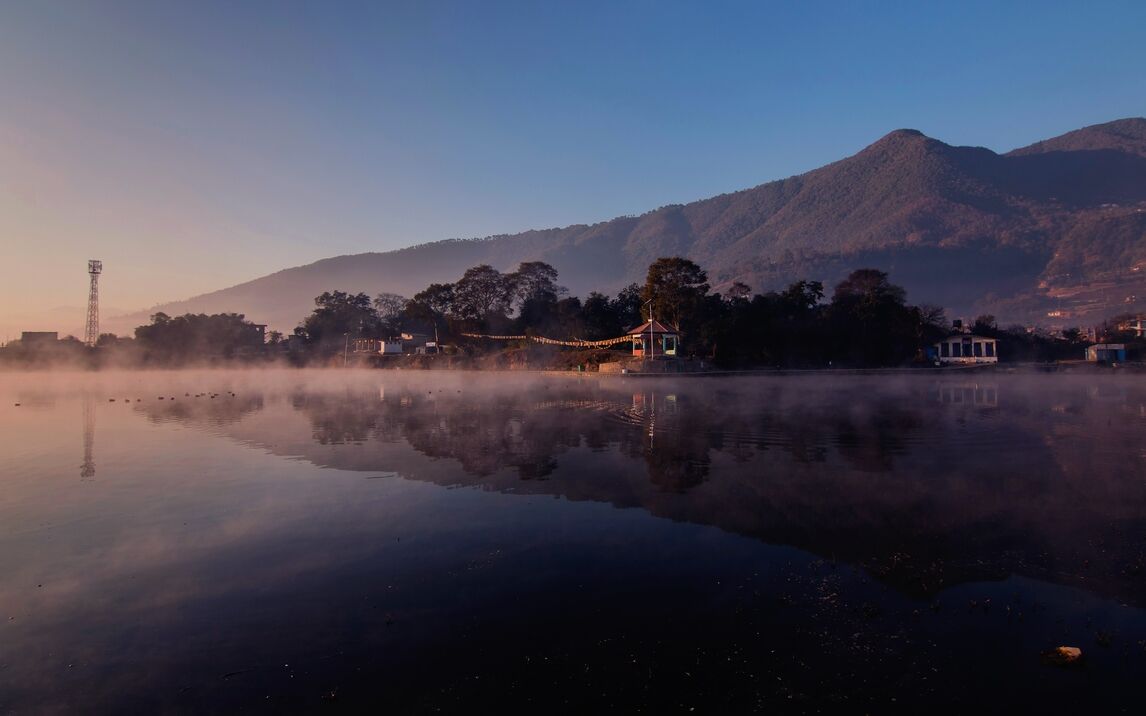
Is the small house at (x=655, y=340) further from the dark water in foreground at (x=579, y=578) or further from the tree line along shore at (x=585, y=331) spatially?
the dark water in foreground at (x=579, y=578)

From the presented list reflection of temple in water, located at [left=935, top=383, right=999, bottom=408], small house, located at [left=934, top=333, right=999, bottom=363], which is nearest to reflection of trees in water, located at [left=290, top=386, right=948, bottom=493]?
reflection of temple in water, located at [left=935, top=383, right=999, bottom=408]

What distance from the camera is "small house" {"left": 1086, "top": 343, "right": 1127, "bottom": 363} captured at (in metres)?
71.7

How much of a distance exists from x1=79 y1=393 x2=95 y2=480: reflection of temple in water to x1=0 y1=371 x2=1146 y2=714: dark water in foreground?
31 centimetres

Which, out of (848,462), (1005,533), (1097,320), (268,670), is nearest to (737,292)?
(848,462)

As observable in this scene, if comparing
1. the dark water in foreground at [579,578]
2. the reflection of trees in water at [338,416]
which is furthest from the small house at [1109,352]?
the reflection of trees in water at [338,416]

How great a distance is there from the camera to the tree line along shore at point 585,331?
227 ft

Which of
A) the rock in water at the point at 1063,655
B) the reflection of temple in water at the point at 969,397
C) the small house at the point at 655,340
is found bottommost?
the rock in water at the point at 1063,655

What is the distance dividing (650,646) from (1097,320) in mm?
218383

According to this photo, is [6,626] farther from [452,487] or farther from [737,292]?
[737,292]

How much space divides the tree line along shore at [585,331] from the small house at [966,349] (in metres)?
1.62

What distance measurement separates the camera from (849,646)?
5.92 meters

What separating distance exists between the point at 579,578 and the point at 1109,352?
9231 cm

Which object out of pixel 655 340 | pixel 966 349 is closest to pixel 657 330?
pixel 655 340

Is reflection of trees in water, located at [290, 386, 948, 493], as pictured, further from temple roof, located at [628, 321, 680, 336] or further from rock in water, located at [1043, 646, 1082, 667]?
temple roof, located at [628, 321, 680, 336]
